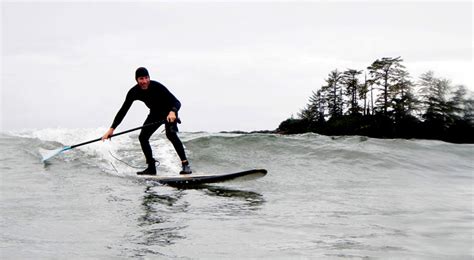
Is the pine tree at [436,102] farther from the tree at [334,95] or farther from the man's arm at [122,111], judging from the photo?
the man's arm at [122,111]

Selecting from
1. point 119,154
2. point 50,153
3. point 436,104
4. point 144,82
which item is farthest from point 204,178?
point 436,104

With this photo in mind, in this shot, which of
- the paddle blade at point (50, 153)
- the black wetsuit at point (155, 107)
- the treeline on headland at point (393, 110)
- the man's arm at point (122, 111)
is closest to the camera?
the black wetsuit at point (155, 107)

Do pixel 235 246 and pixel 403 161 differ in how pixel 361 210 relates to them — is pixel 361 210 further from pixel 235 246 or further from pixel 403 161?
pixel 403 161

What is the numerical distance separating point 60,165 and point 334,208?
7692 millimetres

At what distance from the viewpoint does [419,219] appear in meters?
4.96

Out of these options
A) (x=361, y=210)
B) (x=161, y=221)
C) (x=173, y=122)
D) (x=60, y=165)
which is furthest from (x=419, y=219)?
(x=60, y=165)

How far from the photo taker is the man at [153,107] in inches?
332

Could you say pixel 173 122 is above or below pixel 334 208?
above

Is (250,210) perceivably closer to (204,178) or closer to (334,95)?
(204,178)

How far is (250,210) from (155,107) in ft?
13.5

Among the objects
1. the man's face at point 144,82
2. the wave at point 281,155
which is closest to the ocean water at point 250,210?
the wave at point 281,155

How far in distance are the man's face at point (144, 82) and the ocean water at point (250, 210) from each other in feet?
6.35

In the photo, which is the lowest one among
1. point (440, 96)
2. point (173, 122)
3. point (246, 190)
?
point (246, 190)

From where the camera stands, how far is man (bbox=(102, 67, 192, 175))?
8422 mm
